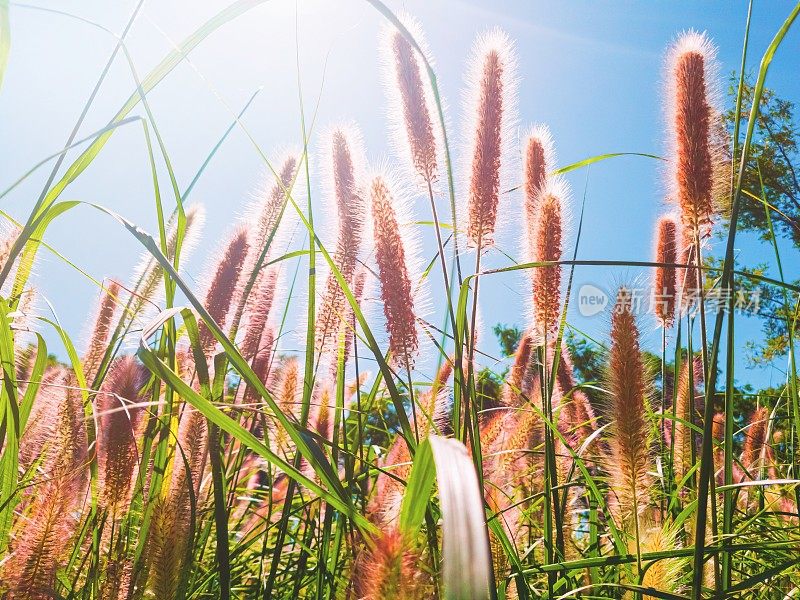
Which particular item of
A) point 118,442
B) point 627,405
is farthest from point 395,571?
point 627,405

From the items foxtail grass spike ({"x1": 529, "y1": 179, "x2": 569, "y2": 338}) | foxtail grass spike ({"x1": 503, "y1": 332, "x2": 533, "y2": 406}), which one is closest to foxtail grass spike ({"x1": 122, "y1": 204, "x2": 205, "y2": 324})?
foxtail grass spike ({"x1": 529, "y1": 179, "x2": 569, "y2": 338})

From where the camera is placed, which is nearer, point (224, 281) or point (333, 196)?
point (224, 281)

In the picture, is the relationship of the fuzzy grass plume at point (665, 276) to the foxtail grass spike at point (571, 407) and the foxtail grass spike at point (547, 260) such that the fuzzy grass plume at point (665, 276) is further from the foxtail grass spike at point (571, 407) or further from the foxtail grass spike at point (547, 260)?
the foxtail grass spike at point (547, 260)

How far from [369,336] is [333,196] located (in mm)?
854

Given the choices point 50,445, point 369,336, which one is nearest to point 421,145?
Answer: point 369,336

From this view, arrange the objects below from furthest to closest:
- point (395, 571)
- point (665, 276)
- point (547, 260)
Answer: point (665, 276), point (547, 260), point (395, 571)

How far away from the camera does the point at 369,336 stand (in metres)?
1.20

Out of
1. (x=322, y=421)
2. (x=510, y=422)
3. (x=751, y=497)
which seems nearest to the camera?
(x=322, y=421)

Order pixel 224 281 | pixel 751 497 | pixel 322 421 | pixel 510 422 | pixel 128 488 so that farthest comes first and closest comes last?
pixel 751 497, pixel 510 422, pixel 322 421, pixel 224 281, pixel 128 488

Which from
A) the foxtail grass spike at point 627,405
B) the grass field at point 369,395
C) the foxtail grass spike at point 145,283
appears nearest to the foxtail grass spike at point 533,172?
the grass field at point 369,395

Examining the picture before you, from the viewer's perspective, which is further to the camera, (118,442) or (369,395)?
(369,395)

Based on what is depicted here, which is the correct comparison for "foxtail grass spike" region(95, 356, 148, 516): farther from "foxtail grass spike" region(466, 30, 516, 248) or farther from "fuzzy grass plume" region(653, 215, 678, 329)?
"fuzzy grass plume" region(653, 215, 678, 329)

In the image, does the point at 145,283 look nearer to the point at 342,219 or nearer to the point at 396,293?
the point at 342,219

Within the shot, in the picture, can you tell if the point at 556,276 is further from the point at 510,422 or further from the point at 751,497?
the point at 751,497
